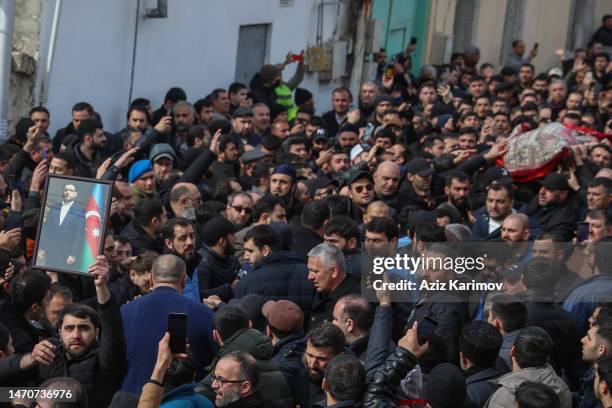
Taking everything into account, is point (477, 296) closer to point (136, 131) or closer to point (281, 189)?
point (281, 189)

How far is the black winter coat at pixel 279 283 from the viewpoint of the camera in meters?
8.44

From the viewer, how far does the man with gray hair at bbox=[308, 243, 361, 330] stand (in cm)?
826

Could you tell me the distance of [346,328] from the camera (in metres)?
7.28

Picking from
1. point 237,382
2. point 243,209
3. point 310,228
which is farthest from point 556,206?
point 237,382

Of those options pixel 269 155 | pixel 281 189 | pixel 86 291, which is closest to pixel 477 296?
pixel 86 291

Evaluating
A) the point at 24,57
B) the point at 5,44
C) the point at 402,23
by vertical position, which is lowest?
the point at 24,57

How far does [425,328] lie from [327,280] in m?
1.37

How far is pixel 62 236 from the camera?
7.37 m

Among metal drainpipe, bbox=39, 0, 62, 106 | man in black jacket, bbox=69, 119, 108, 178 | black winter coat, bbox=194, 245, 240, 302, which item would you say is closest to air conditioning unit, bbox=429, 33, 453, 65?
metal drainpipe, bbox=39, 0, 62, 106

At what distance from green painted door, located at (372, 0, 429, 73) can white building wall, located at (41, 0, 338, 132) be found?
9.90 ft

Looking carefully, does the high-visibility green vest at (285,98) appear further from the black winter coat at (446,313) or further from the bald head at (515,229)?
the black winter coat at (446,313)

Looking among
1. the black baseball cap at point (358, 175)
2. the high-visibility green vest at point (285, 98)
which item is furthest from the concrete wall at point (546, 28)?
the black baseball cap at point (358, 175)

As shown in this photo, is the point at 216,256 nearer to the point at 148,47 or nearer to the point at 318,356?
the point at 318,356

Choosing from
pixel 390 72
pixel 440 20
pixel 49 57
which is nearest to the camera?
pixel 49 57
